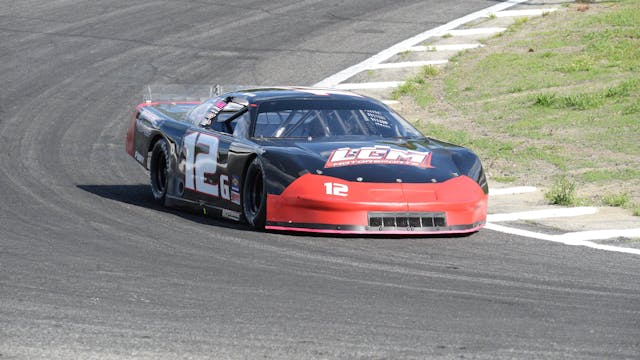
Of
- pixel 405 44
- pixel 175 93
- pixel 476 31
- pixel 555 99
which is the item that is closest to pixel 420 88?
pixel 555 99

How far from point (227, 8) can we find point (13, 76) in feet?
24.6

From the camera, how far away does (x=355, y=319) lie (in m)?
6.61

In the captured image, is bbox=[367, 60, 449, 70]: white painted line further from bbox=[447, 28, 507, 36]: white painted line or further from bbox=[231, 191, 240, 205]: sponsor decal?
bbox=[231, 191, 240, 205]: sponsor decal

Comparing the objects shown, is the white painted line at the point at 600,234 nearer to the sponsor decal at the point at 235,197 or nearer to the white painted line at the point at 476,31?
the sponsor decal at the point at 235,197

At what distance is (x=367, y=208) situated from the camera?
9898 mm

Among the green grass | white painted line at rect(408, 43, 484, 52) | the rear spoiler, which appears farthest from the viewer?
white painted line at rect(408, 43, 484, 52)

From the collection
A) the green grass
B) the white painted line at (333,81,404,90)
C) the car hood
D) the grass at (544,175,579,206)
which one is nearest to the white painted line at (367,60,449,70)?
the white painted line at (333,81,404,90)

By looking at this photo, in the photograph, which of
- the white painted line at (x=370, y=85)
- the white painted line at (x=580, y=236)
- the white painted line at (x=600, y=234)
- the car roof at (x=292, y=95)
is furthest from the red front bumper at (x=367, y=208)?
the white painted line at (x=370, y=85)

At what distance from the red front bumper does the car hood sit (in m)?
0.11

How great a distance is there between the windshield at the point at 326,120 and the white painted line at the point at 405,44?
32.1ft

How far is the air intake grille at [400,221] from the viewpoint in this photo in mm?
9914

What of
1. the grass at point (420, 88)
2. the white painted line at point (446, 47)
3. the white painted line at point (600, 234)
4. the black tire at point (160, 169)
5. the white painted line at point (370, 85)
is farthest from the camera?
the white painted line at point (446, 47)

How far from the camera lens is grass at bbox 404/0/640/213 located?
1460 centimetres

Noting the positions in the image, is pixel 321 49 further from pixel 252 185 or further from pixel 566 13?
pixel 252 185
